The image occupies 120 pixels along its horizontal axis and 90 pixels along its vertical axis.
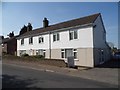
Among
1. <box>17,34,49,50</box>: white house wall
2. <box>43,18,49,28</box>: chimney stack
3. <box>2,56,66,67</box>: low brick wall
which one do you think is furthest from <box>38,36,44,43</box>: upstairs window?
<box>43,18,49,28</box>: chimney stack

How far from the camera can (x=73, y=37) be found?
2580 centimetres

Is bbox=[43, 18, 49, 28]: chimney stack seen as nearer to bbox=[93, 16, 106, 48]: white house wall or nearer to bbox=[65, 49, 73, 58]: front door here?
bbox=[65, 49, 73, 58]: front door

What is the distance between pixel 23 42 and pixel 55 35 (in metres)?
12.3

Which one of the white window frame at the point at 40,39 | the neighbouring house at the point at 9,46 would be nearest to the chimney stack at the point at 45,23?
the white window frame at the point at 40,39

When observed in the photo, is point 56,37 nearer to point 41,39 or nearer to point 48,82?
point 41,39

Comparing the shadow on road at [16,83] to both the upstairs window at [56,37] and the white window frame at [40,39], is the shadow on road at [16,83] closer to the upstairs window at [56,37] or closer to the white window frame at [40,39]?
the upstairs window at [56,37]

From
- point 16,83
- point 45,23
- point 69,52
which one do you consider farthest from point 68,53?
point 16,83

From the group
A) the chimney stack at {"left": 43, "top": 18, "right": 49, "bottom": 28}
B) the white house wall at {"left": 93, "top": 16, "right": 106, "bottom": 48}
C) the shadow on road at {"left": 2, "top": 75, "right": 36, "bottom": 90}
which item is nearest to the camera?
the shadow on road at {"left": 2, "top": 75, "right": 36, "bottom": 90}

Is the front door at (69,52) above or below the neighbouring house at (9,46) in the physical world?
below

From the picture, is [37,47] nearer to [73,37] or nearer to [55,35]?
[55,35]

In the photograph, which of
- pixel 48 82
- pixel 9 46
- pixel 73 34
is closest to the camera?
pixel 48 82

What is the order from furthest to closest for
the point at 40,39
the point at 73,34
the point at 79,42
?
the point at 40,39 < the point at 73,34 < the point at 79,42

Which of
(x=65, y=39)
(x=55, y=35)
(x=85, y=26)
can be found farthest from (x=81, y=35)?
(x=55, y=35)

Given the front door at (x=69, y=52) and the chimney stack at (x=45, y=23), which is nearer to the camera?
the front door at (x=69, y=52)
